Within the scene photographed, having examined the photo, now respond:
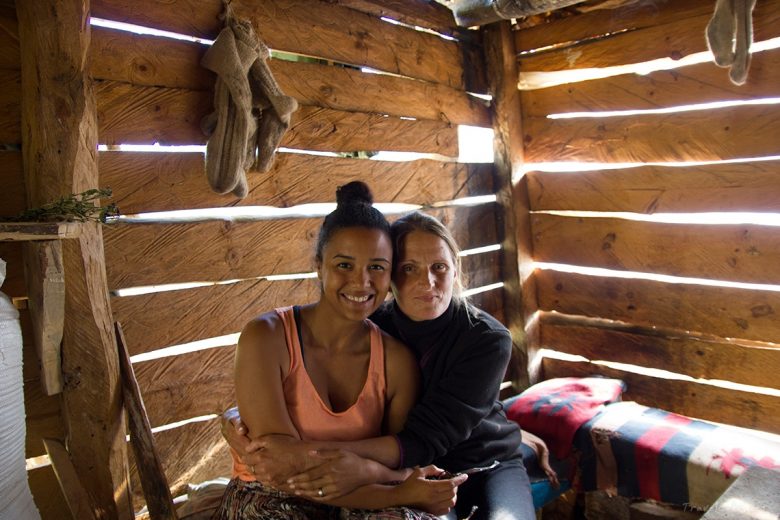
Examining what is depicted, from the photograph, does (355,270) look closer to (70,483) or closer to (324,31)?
(70,483)

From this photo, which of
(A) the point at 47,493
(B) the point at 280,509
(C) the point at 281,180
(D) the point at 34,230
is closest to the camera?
(D) the point at 34,230

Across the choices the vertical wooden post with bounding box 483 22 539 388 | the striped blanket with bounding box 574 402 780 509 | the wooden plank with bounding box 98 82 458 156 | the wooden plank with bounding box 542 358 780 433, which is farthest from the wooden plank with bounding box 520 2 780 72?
the striped blanket with bounding box 574 402 780 509

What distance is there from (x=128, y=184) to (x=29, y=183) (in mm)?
392

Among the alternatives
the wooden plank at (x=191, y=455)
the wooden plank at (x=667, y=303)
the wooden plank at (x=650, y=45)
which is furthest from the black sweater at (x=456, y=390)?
the wooden plank at (x=650, y=45)

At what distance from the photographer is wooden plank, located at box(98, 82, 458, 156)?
2.26 metres

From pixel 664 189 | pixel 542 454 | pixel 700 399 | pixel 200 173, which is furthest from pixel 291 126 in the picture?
pixel 700 399

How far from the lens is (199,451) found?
2584 millimetres

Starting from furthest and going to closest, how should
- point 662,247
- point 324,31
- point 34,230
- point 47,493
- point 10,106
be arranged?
point 662,247, point 324,31, point 47,493, point 10,106, point 34,230

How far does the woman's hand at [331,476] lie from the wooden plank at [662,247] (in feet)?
7.68

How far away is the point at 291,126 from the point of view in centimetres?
277

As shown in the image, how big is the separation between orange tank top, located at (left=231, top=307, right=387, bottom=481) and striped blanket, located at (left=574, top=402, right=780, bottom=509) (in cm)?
149

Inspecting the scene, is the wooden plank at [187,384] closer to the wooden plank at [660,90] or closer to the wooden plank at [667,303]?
the wooden plank at [667,303]

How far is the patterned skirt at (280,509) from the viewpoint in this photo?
1.84 metres

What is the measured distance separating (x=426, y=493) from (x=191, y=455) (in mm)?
1189
